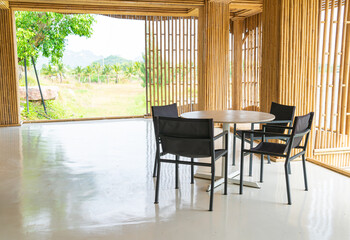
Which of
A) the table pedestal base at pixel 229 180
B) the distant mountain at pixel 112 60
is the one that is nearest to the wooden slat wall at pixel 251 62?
the table pedestal base at pixel 229 180

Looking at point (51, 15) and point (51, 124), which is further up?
point (51, 15)

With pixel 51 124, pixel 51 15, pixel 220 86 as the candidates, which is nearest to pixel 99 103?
pixel 51 15

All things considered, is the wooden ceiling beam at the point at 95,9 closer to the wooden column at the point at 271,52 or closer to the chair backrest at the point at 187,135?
the wooden column at the point at 271,52

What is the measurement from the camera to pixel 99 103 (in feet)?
56.7

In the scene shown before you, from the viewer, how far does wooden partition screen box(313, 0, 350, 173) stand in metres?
5.29

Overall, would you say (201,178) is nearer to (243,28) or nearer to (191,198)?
(191,198)

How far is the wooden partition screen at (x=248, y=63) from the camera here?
367 inches

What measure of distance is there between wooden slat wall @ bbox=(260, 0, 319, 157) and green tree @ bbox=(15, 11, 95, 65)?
9.15 meters

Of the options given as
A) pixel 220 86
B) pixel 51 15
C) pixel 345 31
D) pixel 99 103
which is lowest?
pixel 99 103

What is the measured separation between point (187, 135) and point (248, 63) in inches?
285

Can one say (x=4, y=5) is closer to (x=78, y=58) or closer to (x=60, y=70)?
(x=60, y=70)

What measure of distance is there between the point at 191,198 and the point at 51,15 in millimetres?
10342

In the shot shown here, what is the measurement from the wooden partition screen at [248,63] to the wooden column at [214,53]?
2227mm

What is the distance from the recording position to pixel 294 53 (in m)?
4.70
